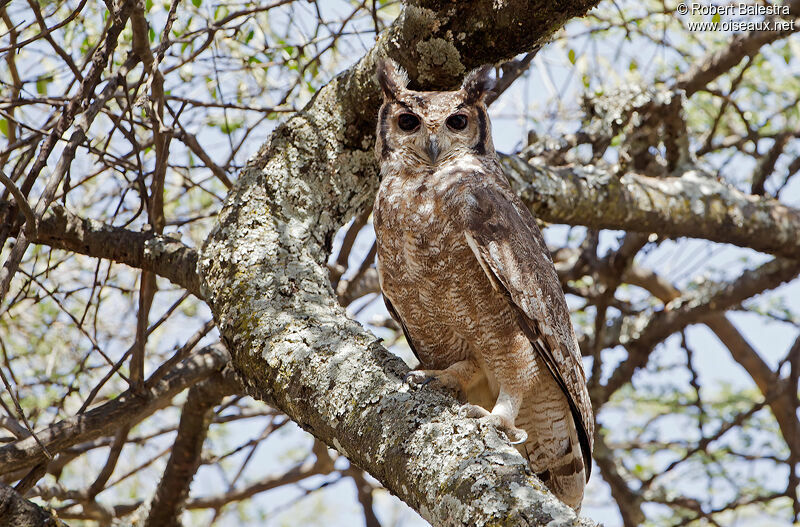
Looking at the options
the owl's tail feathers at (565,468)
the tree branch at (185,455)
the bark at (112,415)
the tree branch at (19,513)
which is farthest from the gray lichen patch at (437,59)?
the tree branch at (19,513)

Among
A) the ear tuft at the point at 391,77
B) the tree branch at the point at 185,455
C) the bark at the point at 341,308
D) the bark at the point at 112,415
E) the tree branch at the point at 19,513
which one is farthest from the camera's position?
the tree branch at the point at 185,455

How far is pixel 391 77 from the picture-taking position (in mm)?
2902

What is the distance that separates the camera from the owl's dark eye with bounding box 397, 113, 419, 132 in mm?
3014

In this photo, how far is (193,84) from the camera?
446cm

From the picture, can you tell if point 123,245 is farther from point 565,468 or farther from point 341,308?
point 565,468

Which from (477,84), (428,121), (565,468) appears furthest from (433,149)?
(565,468)

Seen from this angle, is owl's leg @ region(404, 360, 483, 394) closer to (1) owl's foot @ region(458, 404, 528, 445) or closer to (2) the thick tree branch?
(1) owl's foot @ region(458, 404, 528, 445)

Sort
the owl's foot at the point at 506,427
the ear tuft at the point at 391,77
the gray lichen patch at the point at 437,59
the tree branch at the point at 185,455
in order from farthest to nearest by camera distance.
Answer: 1. the tree branch at the point at 185,455
2. the ear tuft at the point at 391,77
3. the gray lichen patch at the point at 437,59
4. the owl's foot at the point at 506,427

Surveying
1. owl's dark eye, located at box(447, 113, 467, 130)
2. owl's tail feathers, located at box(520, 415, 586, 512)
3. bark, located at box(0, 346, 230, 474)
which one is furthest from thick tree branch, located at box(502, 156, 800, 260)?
bark, located at box(0, 346, 230, 474)

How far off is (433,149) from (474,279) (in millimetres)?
606

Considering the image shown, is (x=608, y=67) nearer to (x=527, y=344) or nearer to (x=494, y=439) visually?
(x=527, y=344)

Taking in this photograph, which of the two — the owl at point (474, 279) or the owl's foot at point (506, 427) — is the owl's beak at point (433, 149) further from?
the owl's foot at point (506, 427)
